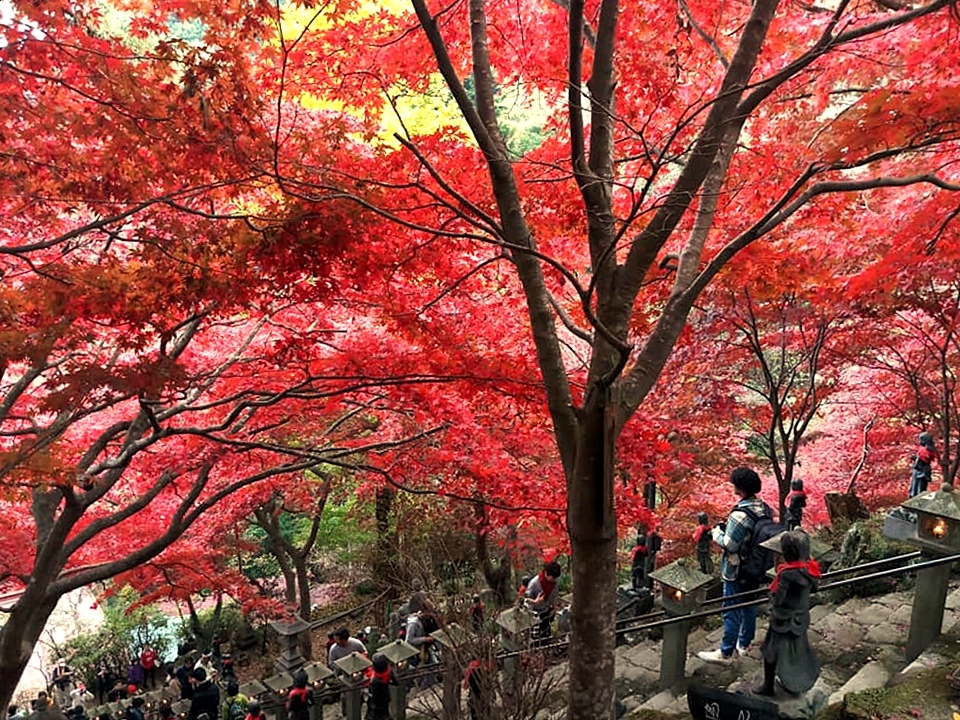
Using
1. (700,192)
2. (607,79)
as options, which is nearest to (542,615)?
(700,192)

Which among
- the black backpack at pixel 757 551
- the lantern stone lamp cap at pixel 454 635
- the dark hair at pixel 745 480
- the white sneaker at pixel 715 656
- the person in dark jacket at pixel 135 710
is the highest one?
the dark hair at pixel 745 480

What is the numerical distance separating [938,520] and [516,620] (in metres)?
4.07

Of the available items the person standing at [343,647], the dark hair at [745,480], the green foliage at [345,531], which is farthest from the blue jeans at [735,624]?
the green foliage at [345,531]

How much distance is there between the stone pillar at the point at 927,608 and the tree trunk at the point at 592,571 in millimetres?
3188

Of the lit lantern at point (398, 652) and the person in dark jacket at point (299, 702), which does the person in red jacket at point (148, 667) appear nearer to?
the person in dark jacket at point (299, 702)

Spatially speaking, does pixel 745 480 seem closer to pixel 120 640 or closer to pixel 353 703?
pixel 353 703

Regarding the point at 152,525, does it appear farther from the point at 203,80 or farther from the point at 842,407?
the point at 842,407

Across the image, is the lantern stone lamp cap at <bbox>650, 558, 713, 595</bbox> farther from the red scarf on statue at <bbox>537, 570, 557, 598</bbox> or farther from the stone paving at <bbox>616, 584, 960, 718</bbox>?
the red scarf on statue at <bbox>537, 570, 557, 598</bbox>

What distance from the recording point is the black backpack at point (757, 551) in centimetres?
620

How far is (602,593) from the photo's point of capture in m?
4.33

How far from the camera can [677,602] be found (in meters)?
6.49

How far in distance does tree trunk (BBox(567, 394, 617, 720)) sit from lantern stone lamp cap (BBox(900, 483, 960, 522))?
3253 mm

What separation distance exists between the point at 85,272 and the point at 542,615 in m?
6.09

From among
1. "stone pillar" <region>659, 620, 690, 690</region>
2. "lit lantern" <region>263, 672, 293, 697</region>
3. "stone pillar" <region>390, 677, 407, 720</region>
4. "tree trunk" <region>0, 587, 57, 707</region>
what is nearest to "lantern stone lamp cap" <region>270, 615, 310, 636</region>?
"lit lantern" <region>263, 672, 293, 697</region>
